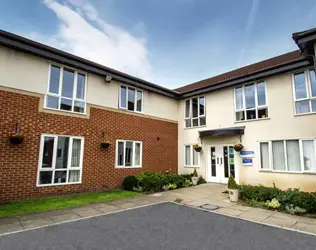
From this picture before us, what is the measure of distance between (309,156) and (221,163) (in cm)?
443

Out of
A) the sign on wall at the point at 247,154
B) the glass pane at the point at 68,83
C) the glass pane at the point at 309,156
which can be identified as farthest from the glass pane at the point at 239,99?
the glass pane at the point at 68,83

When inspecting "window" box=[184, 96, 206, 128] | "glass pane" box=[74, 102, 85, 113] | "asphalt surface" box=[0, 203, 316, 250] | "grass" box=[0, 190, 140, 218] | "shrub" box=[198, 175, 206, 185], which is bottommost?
"asphalt surface" box=[0, 203, 316, 250]

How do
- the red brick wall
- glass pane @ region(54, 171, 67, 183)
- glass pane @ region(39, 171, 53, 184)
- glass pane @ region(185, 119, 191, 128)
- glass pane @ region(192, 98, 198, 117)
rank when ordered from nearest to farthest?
the red brick wall → glass pane @ region(39, 171, 53, 184) → glass pane @ region(54, 171, 67, 183) → glass pane @ region(192, 98, 198, 117) → glass pane @ region(185, 119, 191, 128)

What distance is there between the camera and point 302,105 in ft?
30.8

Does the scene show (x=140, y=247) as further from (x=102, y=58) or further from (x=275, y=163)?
(x=102, y=58)

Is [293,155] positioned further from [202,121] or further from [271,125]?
[202,121]

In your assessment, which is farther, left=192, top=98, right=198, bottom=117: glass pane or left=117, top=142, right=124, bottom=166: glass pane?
left=192, top=98, right=198, bottom=117: glass pane

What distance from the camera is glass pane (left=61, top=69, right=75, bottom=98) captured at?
30.3ft

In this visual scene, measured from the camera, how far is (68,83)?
939 centimetres

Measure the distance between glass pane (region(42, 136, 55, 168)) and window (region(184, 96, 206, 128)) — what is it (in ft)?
28.4

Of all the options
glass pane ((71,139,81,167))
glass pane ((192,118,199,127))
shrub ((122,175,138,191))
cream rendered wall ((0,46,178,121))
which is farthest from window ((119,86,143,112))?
shrub ((122,175,138,191))

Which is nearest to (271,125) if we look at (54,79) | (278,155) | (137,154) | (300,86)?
(278,155)

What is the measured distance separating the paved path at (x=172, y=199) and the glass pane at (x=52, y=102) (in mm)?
4469

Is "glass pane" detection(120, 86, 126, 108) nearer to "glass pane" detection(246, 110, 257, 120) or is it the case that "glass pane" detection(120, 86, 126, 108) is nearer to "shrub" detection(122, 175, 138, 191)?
"shrub" detection(122, 175, 138, 191)
